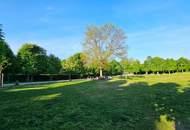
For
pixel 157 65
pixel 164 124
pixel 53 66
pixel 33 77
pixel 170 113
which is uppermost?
pixel 157 65

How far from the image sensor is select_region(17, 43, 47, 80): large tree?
216ft

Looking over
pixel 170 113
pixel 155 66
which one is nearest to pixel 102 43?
pixel 170 113

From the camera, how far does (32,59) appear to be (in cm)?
6881

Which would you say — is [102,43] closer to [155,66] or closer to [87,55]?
[87,55]

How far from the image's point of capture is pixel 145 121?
33.9 feet

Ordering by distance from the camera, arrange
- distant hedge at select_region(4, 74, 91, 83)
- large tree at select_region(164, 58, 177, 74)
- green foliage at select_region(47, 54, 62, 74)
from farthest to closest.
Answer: large tree at select_region(164, 58, 177, 74), green foliage at select_region(47, 54, 62, 74), distant hedge at select_region(4, 74, 91, 83)

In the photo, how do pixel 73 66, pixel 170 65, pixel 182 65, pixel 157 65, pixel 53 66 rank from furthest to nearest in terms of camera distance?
pixel 182 65 → pixel 170 65 → pixel 157 65 → pixel 73 66 → pixel 53 66

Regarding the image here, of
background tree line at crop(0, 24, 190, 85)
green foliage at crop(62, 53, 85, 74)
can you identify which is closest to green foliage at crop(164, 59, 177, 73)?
background tree line at crop(0, 24, 190, 85)

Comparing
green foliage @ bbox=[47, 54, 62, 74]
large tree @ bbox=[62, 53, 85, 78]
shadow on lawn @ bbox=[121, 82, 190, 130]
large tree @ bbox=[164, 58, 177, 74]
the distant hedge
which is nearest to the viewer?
shadow on lawn @ bbox=[121, 82, 190, 130]

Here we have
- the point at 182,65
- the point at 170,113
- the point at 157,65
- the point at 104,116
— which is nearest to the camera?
the point at 104,116

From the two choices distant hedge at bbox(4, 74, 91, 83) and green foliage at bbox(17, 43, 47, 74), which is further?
green foliage at bbox(17, 43, 47, 74)

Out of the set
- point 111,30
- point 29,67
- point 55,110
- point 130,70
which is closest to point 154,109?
point 55,110

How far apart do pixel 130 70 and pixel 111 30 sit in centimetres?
6851

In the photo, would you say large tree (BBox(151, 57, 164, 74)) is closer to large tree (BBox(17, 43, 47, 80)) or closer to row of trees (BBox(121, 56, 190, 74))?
row of trees (BBox(121, 56, 190, 74))
